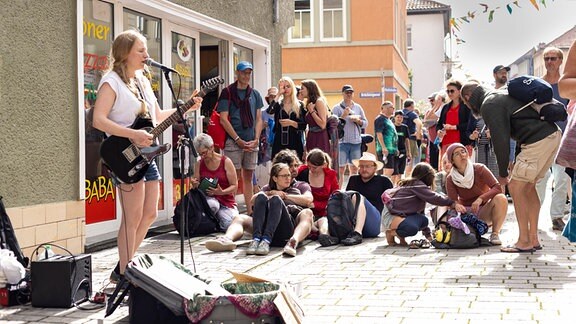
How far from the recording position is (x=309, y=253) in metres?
8.77

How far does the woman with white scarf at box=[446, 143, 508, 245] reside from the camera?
922 cm

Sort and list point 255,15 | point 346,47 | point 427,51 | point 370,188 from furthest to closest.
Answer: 1. point 427,51
2. point 346,47
3. point 255,15
4. point 370,188

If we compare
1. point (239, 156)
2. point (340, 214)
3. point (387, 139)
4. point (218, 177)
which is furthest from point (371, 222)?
point (387, 139)

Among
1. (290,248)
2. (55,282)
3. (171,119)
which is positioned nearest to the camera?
(55,282)

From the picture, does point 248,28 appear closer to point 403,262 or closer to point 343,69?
point 403,262

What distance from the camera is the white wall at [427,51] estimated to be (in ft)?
178

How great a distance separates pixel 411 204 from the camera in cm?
934

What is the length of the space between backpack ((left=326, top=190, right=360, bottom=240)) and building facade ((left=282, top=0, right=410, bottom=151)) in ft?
69.1

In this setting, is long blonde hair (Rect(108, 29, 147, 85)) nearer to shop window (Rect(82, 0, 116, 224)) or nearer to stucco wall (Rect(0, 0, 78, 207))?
stucco wall (Rect(0, 0, 78, 207))

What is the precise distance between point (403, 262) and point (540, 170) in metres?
1.52

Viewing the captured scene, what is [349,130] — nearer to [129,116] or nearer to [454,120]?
[454,120]

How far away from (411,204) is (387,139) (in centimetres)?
677

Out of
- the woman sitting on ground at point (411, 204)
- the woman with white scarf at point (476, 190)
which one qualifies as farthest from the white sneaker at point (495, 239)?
the woman sitting on ground at point (411, 204)

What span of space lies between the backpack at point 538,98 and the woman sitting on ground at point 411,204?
4.98 ft
